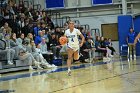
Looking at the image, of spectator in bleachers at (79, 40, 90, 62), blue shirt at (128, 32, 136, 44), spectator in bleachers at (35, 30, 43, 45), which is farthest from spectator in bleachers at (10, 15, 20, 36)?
blue shirt at (128, 32, 136, 44)

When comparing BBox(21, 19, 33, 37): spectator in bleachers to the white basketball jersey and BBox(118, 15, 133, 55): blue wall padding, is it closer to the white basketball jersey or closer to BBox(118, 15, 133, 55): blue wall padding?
the white basketball jersey

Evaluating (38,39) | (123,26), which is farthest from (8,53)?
(123,26)

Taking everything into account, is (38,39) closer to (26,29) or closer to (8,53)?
(26,29)

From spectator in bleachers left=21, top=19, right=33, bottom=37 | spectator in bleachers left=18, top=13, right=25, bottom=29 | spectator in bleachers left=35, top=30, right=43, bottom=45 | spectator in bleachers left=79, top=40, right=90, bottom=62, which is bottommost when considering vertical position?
spectator in bleachers left=79, top=40, right=90, bottom=62

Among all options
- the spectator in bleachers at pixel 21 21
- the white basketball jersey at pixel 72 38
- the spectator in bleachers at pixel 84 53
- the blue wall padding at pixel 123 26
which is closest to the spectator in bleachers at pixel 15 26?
the spectator in bleachers at pixel 21 21

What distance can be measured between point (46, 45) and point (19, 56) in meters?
2.46

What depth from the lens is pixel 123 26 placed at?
22531 millimetres

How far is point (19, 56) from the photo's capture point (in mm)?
13719

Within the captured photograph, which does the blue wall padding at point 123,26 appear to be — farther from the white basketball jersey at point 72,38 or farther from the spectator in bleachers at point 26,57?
the white basketball jersey at point 72,38

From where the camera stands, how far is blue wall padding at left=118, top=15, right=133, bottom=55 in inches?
884

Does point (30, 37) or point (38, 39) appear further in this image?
point (38, 39)

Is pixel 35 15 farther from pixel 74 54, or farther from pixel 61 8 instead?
pixel 74 54

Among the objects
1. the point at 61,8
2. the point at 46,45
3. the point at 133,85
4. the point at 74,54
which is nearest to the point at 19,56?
the point at 46,45

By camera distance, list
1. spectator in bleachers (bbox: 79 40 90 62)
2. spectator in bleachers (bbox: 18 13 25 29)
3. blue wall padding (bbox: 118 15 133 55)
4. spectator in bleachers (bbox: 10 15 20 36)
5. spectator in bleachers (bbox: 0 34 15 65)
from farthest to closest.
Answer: blue wall padding (bbox: 118 15 133 55), spectator in bleachers (bbox: 79 40 90 62), spectator in bleachers (bbox: 18 13 25 29), spectator in bleachers (bbox: 10 15 20 36), spectator in bleachers (bbox: 0 34 15 65)
